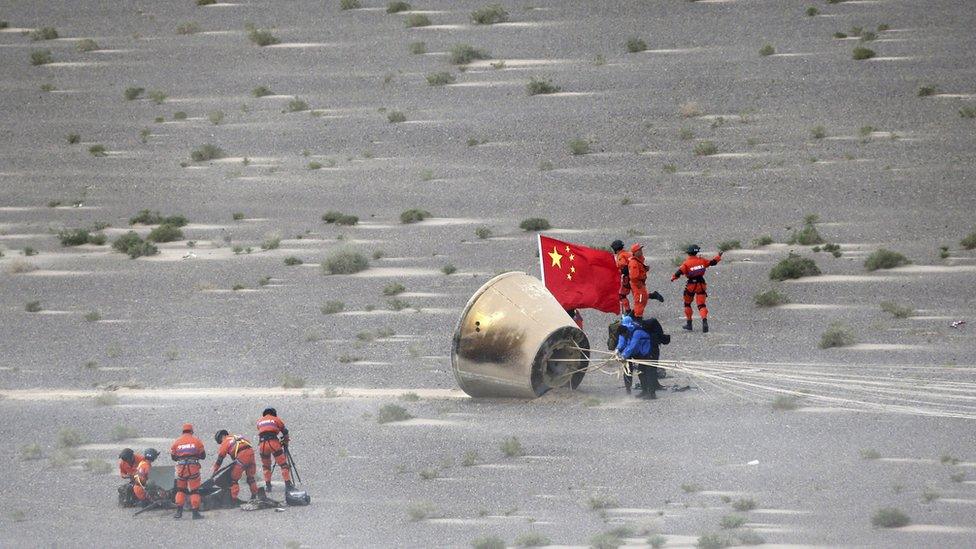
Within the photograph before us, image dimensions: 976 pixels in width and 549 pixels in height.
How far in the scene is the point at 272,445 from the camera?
19.9 meters

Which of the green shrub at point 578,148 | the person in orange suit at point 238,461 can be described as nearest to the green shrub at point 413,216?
the green shrub at point 578,148

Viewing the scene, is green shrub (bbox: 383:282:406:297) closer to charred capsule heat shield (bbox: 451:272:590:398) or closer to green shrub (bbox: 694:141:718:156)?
charred capsule heat shield (bbox: 451:272:590:398)

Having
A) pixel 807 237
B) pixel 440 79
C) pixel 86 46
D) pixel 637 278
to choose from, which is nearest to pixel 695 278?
pixel 637 278

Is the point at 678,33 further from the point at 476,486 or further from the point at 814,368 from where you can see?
the point at 476,486

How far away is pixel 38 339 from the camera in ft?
106

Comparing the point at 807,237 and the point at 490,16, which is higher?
the point at 490,16

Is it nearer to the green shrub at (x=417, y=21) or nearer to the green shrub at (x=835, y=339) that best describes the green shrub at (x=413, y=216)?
the green shrub at (x=835, y=339)

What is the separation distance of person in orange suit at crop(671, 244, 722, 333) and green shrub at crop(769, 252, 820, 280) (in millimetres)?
4102

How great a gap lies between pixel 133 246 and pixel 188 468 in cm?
2001

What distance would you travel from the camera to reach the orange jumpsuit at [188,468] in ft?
64.0

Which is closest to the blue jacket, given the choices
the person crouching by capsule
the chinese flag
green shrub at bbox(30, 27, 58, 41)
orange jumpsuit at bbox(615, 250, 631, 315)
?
the person crouching by capsule

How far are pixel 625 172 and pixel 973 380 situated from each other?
18.7 m

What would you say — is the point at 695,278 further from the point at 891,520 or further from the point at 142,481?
the point at 142,481

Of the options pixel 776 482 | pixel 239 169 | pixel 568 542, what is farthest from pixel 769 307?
pixel 239 169
